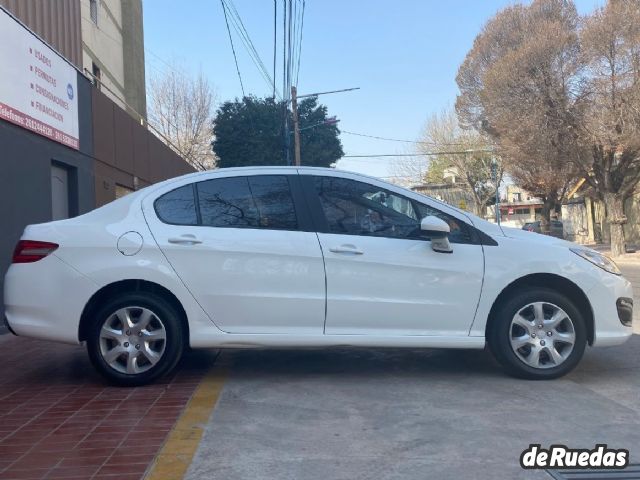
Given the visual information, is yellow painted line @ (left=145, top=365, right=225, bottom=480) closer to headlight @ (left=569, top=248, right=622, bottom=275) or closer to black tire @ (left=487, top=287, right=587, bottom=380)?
black tire @ (left=487, top=287, right=587, bottom=380)

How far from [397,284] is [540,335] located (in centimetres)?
121

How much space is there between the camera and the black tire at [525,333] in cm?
519

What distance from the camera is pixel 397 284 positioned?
17.0ft

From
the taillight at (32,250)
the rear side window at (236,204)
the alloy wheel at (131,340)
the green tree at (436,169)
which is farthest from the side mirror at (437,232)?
the green tree at (436,169)

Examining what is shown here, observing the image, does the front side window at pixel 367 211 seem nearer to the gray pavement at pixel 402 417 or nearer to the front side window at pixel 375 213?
the front side window at pixel 375 213

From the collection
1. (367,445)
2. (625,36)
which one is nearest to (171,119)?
(625,36)

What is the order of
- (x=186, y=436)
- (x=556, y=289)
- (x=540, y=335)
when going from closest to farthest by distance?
1. (x=186, y=436)
2. (x=540, y=335)
3. (x=556, y=289)

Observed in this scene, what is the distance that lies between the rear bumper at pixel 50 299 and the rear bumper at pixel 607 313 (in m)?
3.95

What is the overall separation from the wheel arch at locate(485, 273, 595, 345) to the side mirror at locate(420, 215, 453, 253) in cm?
58

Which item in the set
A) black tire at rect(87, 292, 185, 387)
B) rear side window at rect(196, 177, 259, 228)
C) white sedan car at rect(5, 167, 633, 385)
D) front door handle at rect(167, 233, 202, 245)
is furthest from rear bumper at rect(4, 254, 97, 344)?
rear side window at rect(196, 177, 259, 228)

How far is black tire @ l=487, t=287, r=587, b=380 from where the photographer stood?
17.0 feet

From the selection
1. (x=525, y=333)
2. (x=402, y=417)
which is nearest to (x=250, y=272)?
(x=402, y=417)

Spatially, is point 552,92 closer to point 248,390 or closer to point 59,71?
point 59,71

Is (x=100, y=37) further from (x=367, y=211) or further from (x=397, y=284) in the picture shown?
(x=397, y=284)
